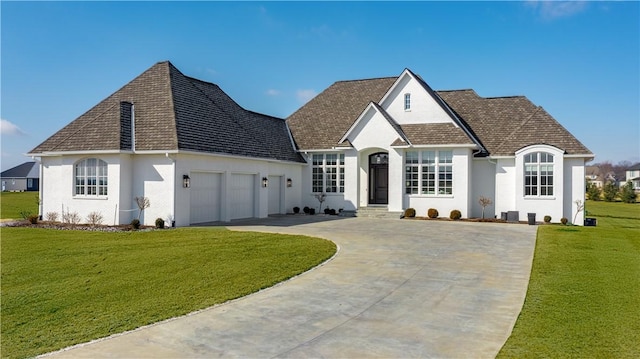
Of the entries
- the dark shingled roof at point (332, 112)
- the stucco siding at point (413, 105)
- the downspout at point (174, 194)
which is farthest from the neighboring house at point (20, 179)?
the stucco siding at point (413, 105)

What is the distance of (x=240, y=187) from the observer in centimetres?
2322

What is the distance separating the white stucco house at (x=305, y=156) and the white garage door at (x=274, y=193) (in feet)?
0.34

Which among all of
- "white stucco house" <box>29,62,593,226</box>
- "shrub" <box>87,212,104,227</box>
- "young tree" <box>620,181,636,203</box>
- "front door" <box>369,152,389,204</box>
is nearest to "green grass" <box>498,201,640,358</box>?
"white stucco house" <box>29,62,593,226</box>

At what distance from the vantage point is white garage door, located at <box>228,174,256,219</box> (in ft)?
74.4

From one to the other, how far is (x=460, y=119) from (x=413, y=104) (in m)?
3.66

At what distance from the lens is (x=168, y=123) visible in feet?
66.2

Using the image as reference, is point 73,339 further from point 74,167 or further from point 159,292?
point 74,167

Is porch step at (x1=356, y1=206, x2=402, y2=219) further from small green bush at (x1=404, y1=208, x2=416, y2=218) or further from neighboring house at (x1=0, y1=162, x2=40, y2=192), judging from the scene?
neighboring house at (x1=0, y1=162, x2=40, y2=192)

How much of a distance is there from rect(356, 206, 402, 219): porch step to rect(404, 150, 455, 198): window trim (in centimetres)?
150

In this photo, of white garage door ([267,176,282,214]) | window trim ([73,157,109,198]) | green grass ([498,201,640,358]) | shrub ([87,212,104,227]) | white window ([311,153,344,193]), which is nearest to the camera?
green grass ([498,201,640,358])

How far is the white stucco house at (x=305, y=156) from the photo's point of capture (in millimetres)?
19812

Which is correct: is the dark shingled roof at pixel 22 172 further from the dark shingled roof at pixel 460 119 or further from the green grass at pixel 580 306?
the green grass at pixel 580 306

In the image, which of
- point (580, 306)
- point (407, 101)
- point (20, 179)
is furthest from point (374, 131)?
point (20, 179)

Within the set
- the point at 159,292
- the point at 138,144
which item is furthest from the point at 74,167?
the point at 159,292
